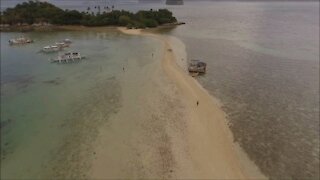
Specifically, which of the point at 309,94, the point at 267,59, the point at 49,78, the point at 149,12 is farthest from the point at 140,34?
the point at 309,94

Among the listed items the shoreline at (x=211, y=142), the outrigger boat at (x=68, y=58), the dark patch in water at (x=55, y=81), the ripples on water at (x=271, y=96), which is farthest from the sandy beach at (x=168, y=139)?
the outrigger boat at (x=68, y=58)

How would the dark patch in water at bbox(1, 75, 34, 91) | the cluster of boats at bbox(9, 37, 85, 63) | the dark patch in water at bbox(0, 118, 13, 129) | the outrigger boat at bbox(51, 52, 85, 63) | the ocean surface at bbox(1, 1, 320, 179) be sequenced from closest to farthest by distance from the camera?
the ocean surface at bbox(1, 1, 320, 179), the dark patch in water at bbox(0, 118, 13, 129), the dark patch in water at bbox(1, 75, 34, 91), the outrigger boat at bbox(51, 52, 85, 63), the cluster of boats at bbox(9, 37, 85, 63)

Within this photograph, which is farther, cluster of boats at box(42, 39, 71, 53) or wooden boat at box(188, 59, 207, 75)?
cluster of boats at box(42, 39, 71, 53)

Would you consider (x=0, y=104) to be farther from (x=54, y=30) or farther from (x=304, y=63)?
(x=54, y=30)

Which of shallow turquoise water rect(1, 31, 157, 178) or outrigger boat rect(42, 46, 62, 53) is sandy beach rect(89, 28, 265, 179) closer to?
shallow turquoise water rect(1, 31, 157, 178)

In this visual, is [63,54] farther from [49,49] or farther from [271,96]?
[271,96]

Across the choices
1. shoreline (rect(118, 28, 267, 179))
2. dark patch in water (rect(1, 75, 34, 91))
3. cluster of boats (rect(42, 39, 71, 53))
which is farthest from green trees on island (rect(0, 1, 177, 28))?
shoreline (rect(118, 28, 267, 179))
